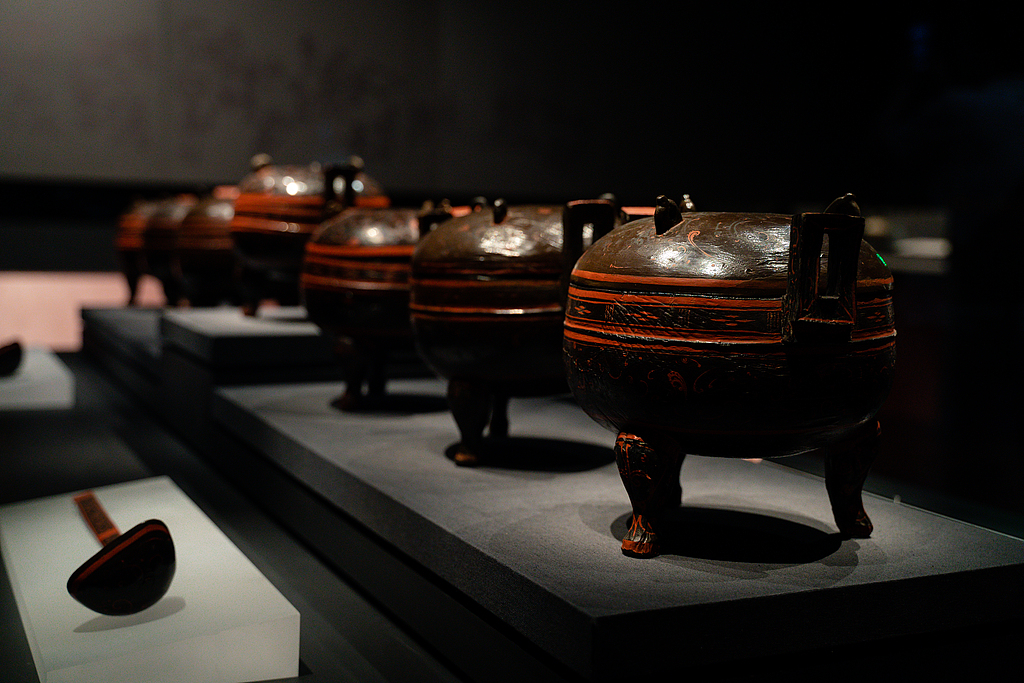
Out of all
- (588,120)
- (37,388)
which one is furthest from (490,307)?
(588,120)

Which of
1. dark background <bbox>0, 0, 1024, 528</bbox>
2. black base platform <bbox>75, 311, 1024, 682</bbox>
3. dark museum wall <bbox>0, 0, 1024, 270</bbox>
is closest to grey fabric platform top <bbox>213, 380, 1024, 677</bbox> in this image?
black base platform <bbox>75, 311, 1024, 682</bbox>

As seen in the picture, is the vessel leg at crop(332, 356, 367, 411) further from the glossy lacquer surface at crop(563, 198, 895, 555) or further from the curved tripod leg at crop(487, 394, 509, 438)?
the glossy lacquer surface at crop(563, 198, 895, 555)

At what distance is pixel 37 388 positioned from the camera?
438 cm

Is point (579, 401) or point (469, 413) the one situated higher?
point (579, 401)

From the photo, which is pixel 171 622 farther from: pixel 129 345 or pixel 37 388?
pixel 129 345

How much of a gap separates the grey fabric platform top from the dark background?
176 centimetres

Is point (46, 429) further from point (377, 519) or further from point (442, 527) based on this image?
point (442, 527)

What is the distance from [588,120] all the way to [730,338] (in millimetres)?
5784

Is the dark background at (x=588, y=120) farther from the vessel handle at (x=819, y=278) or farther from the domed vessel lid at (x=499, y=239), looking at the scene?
the vessel handle at (x=819, y=278)

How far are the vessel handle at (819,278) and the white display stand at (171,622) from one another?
1063 millimetres

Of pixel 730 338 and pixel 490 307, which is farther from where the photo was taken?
Answer: pixel 490 307

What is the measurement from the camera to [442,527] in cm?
208

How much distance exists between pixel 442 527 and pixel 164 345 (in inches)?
116

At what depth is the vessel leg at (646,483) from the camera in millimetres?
1917
